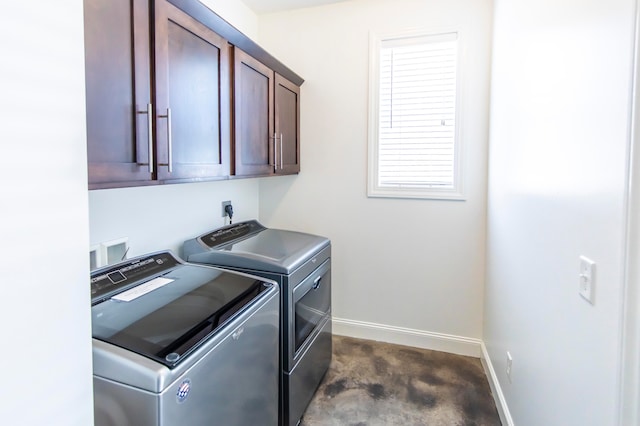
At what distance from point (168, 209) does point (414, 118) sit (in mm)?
1814

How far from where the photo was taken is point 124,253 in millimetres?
1702

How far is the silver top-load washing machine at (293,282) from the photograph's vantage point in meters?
1.78

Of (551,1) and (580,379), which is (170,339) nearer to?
(580,379)

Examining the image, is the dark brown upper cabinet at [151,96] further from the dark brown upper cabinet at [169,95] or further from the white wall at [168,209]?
the white wall at [168,209]

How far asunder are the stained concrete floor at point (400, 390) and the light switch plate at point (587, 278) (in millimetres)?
1284

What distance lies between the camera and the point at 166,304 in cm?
132

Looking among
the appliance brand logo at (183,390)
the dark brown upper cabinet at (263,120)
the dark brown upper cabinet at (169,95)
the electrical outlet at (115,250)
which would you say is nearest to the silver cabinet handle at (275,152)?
the dark brown upper cabinet at (263,120)

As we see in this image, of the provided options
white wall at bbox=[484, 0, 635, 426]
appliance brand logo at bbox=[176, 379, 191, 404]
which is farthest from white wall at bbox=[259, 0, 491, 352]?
appliance brand logo at bbox=[176, 379, 191, 404]

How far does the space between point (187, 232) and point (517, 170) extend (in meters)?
1.86

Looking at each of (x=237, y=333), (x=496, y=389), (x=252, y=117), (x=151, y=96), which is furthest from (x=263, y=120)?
(x=496, y=389)

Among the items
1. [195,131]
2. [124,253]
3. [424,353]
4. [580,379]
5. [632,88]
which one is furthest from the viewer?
[424,353]

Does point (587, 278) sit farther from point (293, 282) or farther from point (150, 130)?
point (150, 130)

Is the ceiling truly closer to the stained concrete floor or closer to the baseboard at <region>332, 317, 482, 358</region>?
the baseboard at <region>332, 317, 482, 358</region>

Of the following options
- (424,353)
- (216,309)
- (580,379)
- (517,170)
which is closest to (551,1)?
(517,170)
